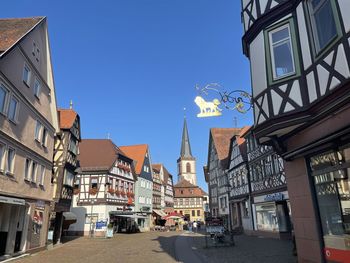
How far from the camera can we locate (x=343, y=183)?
756 cm

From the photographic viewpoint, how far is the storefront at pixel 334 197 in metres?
7.36

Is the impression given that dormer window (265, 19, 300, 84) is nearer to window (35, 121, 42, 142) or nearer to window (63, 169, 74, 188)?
window (35, 121, 42, 142)

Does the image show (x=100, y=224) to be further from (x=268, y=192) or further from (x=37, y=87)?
(x=37, y=87)

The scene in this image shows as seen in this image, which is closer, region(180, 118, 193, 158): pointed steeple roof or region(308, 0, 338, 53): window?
region(308, 0, 338, 53): window

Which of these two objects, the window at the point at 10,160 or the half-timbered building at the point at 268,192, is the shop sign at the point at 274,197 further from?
the window at the point at 10,160

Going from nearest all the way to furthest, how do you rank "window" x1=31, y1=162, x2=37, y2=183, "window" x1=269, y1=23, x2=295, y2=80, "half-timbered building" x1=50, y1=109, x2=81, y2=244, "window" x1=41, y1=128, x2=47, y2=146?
1. "window" x1=269, y1=23, x2=295, y2=80
2. "window" x1=31, y1=162, x2=37, y2=183
3. "window" x1=41, y1=128, x2=47, y2=146
4. "half-timbered building" x1=50, y1=109, x2=81, y2=244

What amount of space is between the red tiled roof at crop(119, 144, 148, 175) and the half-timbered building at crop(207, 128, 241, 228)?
11555 mm

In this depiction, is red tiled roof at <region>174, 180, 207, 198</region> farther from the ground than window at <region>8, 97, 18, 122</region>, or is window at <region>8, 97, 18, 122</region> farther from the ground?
red tiled roof at <region>174, 180, 207, 198</region>

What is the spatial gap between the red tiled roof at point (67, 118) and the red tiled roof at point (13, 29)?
9.26 meters

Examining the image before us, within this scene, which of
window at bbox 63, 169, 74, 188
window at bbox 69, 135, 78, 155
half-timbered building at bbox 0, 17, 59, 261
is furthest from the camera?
window at bbox 69, 135, 78, 155

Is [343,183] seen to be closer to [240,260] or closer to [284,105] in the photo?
[284,105]

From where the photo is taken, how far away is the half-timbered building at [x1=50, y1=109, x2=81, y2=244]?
24072 millimetres

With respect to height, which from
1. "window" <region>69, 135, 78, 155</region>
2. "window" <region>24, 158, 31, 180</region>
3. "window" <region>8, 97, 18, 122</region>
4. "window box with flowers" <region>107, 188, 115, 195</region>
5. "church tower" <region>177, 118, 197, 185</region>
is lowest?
"window" <region>24, 158, 31, 180</region>

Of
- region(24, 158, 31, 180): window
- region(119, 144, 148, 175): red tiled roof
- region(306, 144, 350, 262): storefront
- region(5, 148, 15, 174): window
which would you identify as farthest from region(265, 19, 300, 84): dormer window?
region(119, 144, 148, 175): red tiled roof
